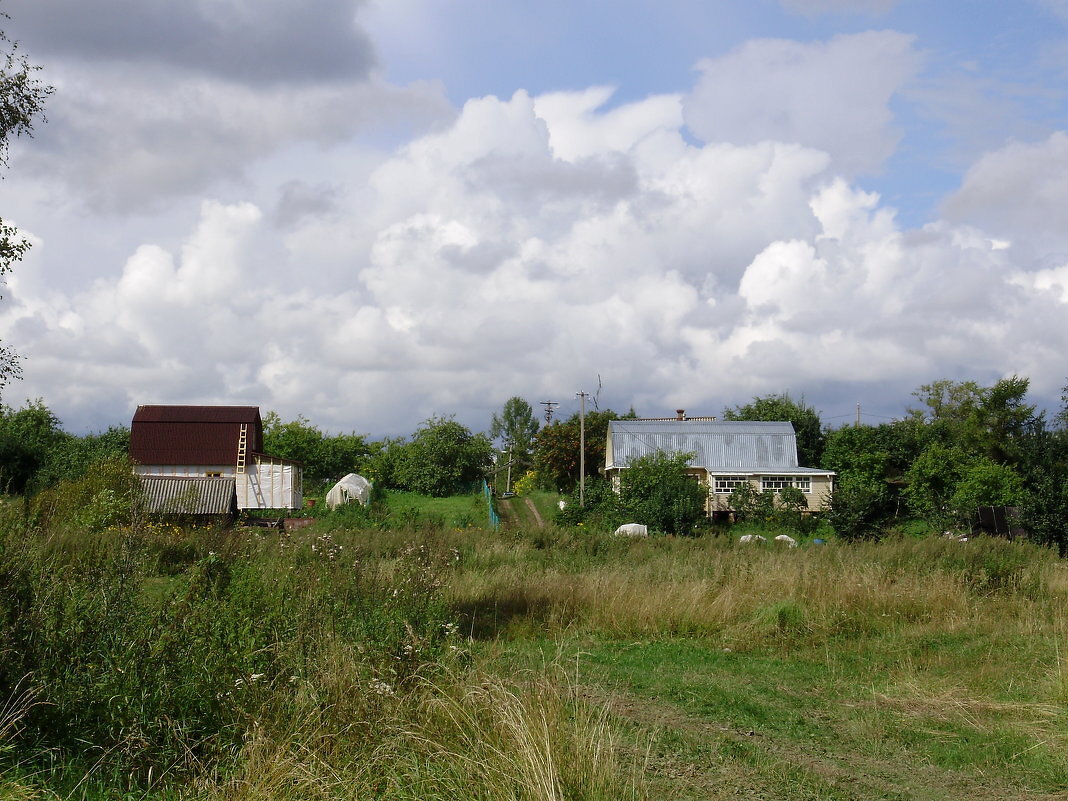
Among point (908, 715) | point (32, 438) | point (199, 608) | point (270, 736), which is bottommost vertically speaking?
point (908, 715)

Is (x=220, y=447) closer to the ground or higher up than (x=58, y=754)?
higher up

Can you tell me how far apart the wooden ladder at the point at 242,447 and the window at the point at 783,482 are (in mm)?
24215

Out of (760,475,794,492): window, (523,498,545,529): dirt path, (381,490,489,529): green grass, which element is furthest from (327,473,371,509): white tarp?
(760,475,794,492): window

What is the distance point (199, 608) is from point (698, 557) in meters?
11.1

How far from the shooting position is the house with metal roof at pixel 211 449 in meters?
41.6

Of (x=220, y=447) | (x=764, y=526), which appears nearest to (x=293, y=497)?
(x=220, y=447)

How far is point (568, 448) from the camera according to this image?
5047cm

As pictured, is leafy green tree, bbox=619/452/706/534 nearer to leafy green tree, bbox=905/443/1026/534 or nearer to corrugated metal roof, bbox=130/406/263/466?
leafy green tree, bbox=905/443/1026/534

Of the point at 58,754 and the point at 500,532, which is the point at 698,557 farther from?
the point at 58,754

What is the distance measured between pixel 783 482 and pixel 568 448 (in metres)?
14.2

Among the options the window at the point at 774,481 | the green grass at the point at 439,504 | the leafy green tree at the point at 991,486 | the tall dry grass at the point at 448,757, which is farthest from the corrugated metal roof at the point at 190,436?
the tall dry grass at the point at 448,757

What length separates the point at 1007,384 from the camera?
39250 millimetres

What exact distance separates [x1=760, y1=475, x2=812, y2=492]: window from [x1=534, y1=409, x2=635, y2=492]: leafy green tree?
40.6 ft

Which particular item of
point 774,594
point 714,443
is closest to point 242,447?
point 714,443
